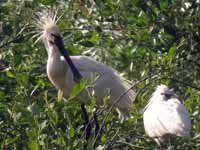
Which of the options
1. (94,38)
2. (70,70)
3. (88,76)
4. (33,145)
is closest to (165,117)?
(94,38)

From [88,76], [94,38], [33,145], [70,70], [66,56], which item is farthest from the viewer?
[70,70]

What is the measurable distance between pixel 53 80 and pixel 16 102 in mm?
1890

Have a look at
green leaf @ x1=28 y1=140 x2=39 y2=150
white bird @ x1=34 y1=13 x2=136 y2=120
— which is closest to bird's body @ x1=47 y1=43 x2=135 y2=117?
white bird @ x1=34 y1=13 x2=136 y2=120

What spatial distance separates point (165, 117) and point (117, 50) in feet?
2.98

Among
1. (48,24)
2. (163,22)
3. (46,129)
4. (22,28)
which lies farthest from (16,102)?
(163,22)

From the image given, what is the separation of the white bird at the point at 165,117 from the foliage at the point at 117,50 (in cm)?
7

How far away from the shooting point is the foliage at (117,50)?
5.02 metres

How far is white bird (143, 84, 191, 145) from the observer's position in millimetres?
5555

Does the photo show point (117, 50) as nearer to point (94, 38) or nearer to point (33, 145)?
point (94, 38)

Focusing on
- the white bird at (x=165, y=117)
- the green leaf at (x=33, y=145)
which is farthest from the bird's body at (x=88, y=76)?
the green leaf at (x=33, y=145)

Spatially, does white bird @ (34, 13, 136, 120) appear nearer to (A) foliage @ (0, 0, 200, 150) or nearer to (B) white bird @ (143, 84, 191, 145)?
(A) foliage @ (0, 0, 200, 150)

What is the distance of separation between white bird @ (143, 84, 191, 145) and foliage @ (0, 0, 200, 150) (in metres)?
0.07

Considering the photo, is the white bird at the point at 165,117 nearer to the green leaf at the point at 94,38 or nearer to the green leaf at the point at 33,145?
the green leaf at the point at 94,38

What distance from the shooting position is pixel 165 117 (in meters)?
5.92
